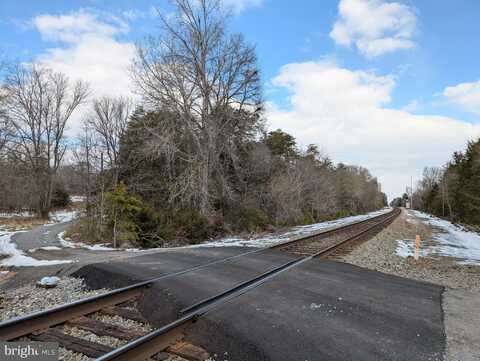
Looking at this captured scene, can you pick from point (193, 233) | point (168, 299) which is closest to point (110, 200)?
point (193, 233)

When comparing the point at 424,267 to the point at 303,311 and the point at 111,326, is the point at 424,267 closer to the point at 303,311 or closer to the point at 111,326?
the point at 303,311

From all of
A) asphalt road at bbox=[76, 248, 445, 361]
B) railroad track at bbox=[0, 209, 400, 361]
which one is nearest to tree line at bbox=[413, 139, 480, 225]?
asphalt road at bbox=[76, 248, 445, 361]

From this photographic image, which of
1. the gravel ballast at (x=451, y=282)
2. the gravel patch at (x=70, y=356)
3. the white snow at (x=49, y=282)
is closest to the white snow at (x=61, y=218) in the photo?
the white snow at (x=49, y=282)

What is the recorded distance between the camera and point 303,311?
457 centimetres

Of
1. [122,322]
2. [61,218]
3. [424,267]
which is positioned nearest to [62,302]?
[122,322]

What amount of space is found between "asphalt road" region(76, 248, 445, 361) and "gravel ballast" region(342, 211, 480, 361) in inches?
7.1

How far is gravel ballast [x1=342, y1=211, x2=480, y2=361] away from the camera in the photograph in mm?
3717

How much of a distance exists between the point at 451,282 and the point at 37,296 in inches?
347

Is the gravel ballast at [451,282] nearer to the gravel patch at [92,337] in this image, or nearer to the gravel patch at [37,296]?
the gravel patch at [92,337]

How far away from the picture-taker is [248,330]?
12.5 feet

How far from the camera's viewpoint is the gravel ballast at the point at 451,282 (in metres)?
3.72

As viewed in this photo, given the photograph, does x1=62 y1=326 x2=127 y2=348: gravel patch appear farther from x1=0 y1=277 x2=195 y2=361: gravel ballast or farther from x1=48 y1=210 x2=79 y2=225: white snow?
x1=48 y1=210 x2=79 y2=225: white snow

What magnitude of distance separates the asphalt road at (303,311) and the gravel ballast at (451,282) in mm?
181

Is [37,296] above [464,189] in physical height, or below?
below
